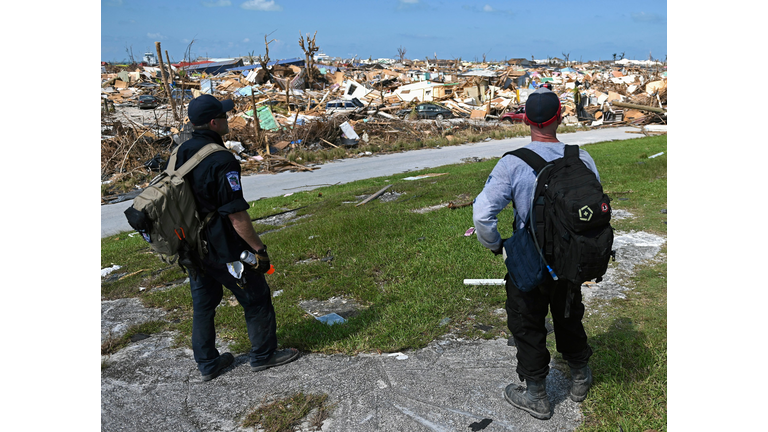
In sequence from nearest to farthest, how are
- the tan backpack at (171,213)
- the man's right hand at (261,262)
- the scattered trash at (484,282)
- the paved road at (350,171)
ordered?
the tan backpack at (171,213), the man's right hand at (261,262), the scattered trash at (484,282), the paved road at (350,171)

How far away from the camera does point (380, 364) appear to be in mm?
3725

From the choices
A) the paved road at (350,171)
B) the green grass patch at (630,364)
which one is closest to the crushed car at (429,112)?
the paved road at (350,171)

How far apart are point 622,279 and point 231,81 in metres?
41.3

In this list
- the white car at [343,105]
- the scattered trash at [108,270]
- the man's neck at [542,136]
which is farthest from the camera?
the white car at [343,105]

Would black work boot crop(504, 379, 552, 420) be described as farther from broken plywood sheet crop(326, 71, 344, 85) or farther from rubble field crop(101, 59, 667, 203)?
broken plywood sheet crop(326, 71, 344, 85)

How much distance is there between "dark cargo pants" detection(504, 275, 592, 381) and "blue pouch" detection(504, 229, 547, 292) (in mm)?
94

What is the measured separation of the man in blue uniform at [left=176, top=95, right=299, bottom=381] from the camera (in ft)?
10.9

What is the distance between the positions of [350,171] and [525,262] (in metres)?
14.5

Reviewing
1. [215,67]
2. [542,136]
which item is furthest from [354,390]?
[215,67]

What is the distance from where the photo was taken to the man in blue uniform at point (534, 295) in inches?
107

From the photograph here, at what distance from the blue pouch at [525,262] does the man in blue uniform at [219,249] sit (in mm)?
1641

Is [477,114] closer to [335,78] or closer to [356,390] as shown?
[335,78]

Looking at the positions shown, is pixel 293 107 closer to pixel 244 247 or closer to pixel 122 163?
pixel 122 163

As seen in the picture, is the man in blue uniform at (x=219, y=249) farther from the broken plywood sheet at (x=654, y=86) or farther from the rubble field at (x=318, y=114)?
the broken plywood sheet at (x=654, y=86)
